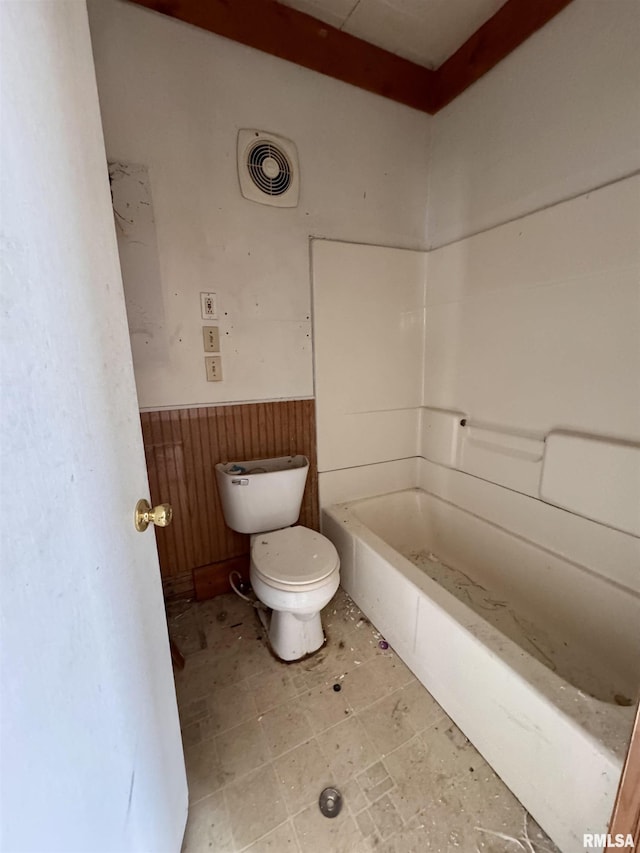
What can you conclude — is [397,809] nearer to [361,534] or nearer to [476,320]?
[361,534]

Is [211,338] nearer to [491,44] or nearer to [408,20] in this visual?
[408,20]

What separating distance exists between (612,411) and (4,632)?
66.6 inches

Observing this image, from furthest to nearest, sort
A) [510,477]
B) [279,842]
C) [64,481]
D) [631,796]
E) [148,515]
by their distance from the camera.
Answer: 1. [510,477]
2. [279,842]
3. [148,515]
4. [631,796]
5. [64,481]

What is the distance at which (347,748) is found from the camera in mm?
1147

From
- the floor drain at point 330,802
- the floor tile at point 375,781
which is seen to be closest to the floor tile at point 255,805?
the floor drain at point 330,802

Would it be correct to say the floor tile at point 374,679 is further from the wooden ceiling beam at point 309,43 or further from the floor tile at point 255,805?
the wooden ceiling beam at point 309,43

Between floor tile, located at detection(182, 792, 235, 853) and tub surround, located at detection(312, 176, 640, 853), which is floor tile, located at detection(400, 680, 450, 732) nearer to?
tub surround, located at detection(312, 176, 640, 853)

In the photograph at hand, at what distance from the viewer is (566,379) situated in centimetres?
142

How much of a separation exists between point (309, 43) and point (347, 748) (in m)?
2.75

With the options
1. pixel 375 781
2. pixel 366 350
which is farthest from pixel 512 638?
pixel 366 350

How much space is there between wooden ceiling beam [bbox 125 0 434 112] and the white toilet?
178cm

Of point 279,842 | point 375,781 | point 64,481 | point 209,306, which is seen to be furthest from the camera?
point 209,306

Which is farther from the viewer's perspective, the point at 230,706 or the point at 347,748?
the point at 230,706

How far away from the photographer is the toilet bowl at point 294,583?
1.32 m
